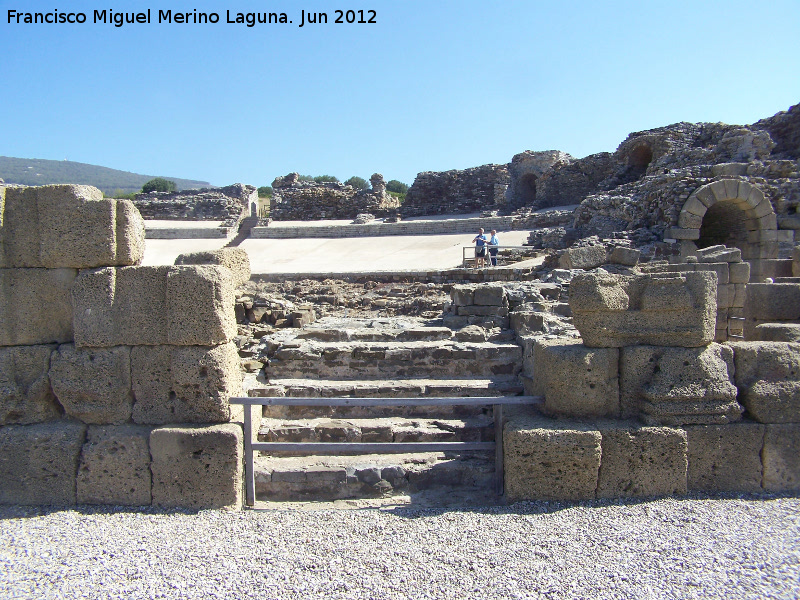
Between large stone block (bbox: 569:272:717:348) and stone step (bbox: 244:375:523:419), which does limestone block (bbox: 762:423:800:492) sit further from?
stone step (bbox: 244:375:523:419)

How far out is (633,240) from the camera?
1421cm

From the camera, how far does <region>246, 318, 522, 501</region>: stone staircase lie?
15.5 feet

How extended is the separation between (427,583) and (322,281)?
11.7 meters

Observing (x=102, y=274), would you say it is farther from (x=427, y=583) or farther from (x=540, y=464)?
(x=540, y=464)

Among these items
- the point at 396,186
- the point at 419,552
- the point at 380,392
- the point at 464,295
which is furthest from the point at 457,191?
the point at 396,186

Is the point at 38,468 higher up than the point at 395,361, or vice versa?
the point at 395,361

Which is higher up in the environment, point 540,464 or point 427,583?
point 540,464

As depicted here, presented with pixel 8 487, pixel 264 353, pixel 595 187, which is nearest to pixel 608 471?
pixel 264 353

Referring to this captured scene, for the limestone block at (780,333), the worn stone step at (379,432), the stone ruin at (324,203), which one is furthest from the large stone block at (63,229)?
the stone ruin at (324,203)

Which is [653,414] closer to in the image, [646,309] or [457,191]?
[646,309]

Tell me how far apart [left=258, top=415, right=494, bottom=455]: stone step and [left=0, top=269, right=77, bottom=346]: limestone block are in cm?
211

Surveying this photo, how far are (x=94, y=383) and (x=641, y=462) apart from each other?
4.51m

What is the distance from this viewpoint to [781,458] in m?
4.28

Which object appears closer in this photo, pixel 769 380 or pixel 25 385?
pixel 769 380
